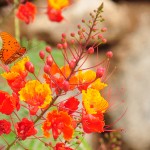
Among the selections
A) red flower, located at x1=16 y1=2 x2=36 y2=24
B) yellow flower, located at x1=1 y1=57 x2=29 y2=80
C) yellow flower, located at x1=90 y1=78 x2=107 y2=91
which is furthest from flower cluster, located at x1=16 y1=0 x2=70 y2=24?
yellow flower, located at x1=90 y1=78 x2=107 y2=91

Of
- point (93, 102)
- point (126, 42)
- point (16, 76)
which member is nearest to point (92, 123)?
point (93, 102)

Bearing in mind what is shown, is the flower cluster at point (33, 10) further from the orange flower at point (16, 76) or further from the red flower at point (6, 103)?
the red flower at point (6, 103)

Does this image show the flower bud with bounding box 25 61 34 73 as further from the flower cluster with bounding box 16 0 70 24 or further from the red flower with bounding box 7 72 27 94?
the flower cluster with bounding box 16 0 70 24

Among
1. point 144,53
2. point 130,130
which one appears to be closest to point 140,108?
point 130,130

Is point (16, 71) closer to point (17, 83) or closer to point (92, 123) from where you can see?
point (17, 83)

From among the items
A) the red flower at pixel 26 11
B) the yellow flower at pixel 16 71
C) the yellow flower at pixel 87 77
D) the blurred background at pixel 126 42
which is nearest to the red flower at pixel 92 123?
the yellow flower at pixel 87 77

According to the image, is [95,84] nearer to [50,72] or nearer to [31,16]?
[50,72]

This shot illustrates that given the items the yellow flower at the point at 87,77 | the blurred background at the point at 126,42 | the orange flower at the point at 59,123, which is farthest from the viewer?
the blurred background at the point at 126,42
